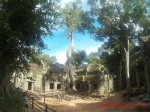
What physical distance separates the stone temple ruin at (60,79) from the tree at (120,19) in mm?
10639

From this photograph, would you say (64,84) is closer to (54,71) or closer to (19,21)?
(54,71)

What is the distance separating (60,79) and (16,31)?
106ft

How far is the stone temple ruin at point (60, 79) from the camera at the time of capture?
41.7 meters

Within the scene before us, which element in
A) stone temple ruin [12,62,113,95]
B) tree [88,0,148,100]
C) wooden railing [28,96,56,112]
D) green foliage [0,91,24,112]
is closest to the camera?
green foliage [0,91,24,112]

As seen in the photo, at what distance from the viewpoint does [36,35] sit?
17.2 m

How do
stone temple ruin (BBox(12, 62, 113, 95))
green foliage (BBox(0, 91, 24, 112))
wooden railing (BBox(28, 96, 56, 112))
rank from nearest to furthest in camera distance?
green foliage (BBox(0, 91, 24, 112))
wooden railing (BBox(28, 96, 56, 112))
stone temple ruin (BBox(12, 62, 113, 95))

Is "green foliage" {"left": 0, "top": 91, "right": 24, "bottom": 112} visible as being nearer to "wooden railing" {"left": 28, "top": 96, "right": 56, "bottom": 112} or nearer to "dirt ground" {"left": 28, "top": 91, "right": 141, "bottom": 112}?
"wooden railing" {"left": 28, "top": 96, "right": 56, "bottom": 112}

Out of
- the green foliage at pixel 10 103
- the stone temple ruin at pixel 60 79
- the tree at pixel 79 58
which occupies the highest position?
the tree at pixel 79 58

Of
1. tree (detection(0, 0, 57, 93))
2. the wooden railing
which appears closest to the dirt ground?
the wooden railing

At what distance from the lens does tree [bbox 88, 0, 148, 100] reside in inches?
1177

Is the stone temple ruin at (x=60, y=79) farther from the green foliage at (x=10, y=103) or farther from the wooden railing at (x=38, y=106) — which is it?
the green foliage at (x=10, y=103)

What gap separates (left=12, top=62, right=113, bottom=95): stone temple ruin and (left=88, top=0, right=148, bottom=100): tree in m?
10.6

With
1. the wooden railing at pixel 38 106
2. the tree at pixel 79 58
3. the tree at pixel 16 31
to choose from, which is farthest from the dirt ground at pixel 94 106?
the tree at pixel 79 58

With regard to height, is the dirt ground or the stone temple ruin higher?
the stone temple ruin
